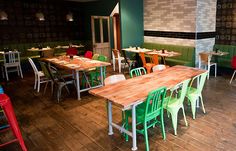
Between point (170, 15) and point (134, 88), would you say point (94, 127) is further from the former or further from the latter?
point (170, 15)

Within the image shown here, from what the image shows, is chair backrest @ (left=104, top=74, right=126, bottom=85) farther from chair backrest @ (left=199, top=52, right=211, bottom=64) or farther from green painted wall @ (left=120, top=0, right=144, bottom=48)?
green painted wall @ (left=120, top=0, right=144, bottom=48)

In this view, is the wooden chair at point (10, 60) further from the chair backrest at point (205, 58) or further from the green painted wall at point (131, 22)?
the chair backrest at point (205, 58)

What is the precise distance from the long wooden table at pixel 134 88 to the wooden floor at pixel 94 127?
0.34 metres

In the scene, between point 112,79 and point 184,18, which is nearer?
point 112,79

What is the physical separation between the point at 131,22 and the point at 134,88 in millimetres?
5330

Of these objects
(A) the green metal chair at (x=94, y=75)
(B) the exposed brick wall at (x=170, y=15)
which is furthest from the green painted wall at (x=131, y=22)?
(A) the green metal chair at (x=94, y=75)

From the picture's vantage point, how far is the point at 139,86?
305cm

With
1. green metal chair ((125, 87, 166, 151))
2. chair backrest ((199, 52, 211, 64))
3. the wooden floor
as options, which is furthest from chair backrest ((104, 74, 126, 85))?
chair backrest ((199, 52, 211, 64))

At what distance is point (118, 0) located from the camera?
7.52 m

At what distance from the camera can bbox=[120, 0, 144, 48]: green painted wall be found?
757 centimetres

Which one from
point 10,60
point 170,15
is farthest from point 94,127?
point 170,15

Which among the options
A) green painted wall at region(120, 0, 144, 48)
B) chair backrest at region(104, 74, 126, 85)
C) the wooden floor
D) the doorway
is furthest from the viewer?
the doorway

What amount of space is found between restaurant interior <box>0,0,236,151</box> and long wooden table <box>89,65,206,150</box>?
0.02 meters

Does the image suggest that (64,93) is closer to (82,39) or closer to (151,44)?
(151,44)
